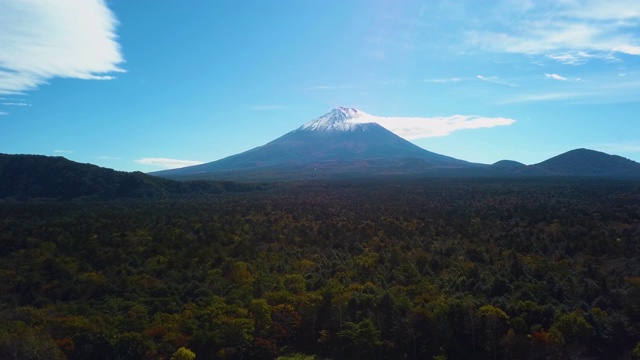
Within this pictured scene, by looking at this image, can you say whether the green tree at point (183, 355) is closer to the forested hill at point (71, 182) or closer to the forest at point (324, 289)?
the forest at point (324, 289)

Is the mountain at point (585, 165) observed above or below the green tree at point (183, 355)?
above

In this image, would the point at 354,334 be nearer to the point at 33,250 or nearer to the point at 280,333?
the point at 280,333

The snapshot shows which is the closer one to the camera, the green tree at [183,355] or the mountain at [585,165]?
the green tree at [183,355]

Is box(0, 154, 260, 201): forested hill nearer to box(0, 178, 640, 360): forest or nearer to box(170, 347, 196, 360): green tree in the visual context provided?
box(0, 178, 640, 360): forest

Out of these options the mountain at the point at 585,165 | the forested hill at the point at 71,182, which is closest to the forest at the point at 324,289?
the forested hill at the point at 71,182

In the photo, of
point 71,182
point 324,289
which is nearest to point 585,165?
point 71,182

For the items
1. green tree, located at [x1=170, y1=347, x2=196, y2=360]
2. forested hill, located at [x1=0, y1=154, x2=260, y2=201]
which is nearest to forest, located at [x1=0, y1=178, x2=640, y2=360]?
green tree, located at [x1=170, y1=347, x2=196, y2=360]

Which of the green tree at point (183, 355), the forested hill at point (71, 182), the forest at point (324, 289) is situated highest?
the forested hill at point (71, 182)
